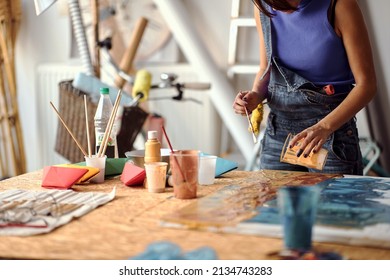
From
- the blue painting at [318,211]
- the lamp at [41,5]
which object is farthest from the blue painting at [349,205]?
the lamp at [41,5]

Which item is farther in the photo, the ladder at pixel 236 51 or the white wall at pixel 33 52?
the white wall at pixel 33 52

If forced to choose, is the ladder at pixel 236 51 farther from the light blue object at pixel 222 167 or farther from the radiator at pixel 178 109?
the light blue object at pixel 222 167

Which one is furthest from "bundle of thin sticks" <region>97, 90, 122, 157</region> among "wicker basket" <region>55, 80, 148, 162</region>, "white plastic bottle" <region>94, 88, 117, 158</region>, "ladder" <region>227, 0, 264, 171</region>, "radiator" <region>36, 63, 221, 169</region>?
"radiator" <region>36, 63, 221, 169</region>

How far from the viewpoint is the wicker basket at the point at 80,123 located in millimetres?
3439

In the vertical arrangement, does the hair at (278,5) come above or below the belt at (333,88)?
above

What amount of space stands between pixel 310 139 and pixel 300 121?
0.30 m

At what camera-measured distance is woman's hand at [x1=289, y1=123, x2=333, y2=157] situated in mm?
1960

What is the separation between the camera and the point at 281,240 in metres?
1.36

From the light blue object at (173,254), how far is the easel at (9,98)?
3.38m

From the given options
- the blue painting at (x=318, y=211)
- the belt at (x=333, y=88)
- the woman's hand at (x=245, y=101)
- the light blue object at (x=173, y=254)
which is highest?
the belt at (x=333, y=88)

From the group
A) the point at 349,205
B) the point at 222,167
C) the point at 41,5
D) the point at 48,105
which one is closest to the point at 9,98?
the point at 48,105

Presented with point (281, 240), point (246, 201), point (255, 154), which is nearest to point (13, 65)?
point (255, 154)
